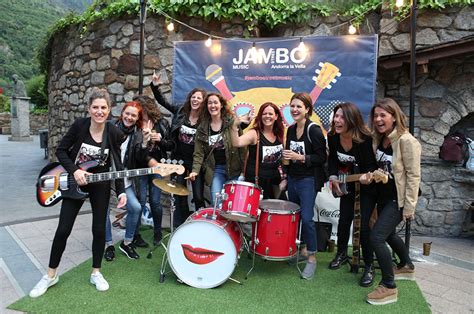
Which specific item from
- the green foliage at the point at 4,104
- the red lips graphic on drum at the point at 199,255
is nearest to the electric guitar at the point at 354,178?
the red lips graphic on drum at the point at 199,255

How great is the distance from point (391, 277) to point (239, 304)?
134 cm

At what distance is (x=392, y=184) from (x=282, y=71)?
2.54m

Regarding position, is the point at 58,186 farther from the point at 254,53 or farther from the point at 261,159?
the point at 254,53

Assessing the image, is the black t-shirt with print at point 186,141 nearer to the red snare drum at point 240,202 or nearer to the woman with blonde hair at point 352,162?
the red snare drum at point 240,202

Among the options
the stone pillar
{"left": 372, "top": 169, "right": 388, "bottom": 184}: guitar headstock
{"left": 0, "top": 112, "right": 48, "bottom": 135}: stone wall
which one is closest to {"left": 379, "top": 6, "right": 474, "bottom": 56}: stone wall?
{"left": 372, "top": 169, "right": 388, "bottom": 184}: guitar headstock

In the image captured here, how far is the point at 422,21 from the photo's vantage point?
4980mm

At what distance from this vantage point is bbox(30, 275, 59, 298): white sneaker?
308 cm

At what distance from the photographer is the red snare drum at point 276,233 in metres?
3.36

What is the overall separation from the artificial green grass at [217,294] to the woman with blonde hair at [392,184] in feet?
0.75

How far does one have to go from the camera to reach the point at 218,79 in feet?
17.7

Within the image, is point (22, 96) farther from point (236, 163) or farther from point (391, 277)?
point (391, 277)

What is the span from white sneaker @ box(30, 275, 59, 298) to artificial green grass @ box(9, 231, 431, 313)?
0.04m

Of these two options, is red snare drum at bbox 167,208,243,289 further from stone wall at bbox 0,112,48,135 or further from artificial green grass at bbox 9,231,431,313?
stone wall at bbox 0,112,48,135

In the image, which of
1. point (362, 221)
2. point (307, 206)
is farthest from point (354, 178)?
point (307, 206)
